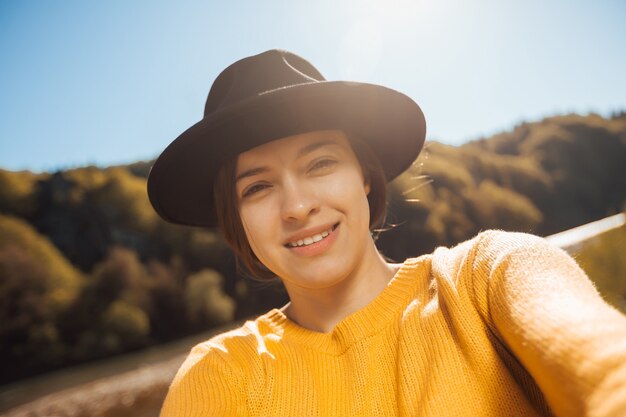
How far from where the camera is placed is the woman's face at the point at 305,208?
4.68ft

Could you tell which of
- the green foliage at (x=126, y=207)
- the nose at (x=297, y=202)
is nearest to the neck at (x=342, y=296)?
the nose at (x=297, y=202)

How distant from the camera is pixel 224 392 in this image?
1.19 meters

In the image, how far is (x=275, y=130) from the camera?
1.45 metres

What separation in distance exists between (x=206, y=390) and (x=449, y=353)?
0.73 m

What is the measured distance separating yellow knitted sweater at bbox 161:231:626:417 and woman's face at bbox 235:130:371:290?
0.21 meters

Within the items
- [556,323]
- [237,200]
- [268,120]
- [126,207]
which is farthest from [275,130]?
[126,207]

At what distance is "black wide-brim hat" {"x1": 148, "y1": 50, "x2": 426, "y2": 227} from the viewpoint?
1416 millimetres

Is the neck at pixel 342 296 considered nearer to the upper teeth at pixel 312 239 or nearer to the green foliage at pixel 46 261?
the upper teeth at pixel 312 239

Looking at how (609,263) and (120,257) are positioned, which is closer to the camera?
(609,263)

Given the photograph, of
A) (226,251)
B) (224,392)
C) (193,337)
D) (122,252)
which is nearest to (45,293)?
(122,252)

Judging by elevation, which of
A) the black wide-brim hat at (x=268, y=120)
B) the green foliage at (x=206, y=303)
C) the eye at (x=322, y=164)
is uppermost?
the black wide-brim hat at (x=268, y=120)

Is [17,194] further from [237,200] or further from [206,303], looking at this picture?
[237,200]

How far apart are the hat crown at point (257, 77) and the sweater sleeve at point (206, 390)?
94 centimetres

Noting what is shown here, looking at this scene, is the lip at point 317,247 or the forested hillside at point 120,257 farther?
the forested hillside at point 120,257
